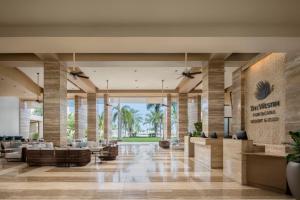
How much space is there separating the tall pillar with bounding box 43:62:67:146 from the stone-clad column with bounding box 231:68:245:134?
22.3 ft

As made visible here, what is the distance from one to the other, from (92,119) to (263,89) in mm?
15268

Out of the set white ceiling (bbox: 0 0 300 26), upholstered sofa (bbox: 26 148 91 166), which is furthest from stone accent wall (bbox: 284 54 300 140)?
upholstered sofa (bbox: 26 148 91 166)

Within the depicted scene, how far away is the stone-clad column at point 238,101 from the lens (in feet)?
46.2

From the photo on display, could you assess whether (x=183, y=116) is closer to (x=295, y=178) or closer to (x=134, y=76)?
(x=134, y=76)

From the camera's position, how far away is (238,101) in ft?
47.2

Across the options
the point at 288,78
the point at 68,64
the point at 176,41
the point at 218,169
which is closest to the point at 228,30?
the point at 176,41

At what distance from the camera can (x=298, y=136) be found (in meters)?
6.47

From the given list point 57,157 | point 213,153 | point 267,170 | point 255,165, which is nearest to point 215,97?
point 213,153

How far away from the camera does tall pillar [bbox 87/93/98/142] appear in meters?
25.0

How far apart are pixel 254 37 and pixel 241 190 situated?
3.18 meters

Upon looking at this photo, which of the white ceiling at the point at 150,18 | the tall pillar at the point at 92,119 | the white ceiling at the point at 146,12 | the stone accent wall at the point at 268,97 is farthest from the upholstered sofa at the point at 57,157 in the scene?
the tall pillar at the point at 92,119

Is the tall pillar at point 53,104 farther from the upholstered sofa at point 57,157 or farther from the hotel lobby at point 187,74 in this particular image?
the upholstered sofa at point 57,157

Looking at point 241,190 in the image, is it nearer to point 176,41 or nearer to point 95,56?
point 176,41

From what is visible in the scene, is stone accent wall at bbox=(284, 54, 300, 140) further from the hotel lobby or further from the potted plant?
the potted plant
